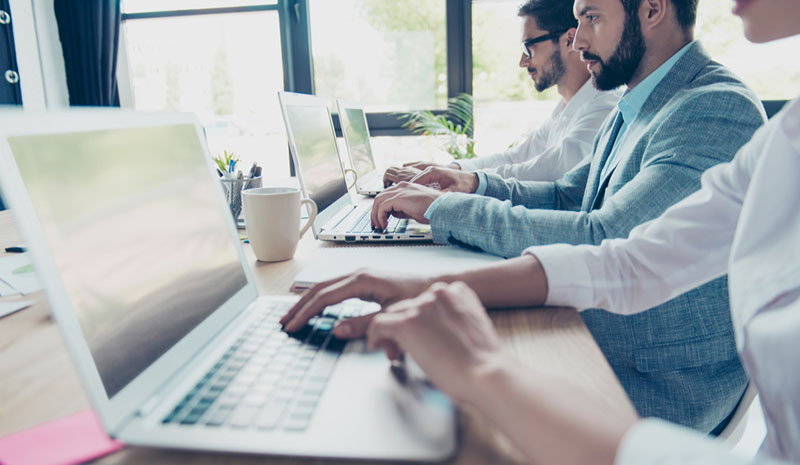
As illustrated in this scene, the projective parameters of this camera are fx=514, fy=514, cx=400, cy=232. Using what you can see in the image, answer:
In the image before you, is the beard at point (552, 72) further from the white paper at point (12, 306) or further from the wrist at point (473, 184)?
the white paper at point (12, 306)

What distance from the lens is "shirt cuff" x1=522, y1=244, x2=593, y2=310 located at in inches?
25.8

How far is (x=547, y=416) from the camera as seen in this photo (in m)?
0.37

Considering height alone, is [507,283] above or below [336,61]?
below

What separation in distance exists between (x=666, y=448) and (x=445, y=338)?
178 millimetres

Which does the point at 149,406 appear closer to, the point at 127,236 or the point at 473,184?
the point at 127,236

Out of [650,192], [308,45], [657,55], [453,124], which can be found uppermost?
[308,45]

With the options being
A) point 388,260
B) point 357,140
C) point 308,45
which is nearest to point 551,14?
point 357,140

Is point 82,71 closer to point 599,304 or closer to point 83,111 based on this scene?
point 83,111

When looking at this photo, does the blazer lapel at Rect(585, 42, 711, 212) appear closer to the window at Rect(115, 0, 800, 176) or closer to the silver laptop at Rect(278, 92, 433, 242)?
the silver laptop at Rect(278, 92, 433, 242)

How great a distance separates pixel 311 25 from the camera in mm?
3074

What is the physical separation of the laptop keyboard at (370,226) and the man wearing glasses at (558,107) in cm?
53

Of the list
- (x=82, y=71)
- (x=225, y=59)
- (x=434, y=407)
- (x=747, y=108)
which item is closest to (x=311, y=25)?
(x=225, y=59)

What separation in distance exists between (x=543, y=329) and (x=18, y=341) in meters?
0.63

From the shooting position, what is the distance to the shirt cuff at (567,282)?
25.8 inches
